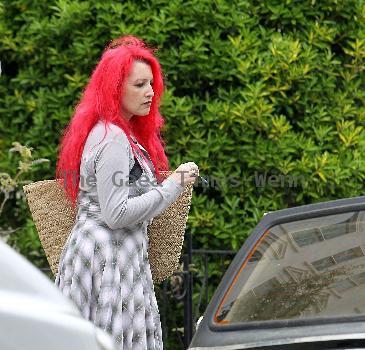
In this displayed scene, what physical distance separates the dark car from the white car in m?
1.37

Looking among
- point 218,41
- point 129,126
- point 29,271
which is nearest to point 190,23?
point 218,41

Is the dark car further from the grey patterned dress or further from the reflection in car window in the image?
the grey patterned dress

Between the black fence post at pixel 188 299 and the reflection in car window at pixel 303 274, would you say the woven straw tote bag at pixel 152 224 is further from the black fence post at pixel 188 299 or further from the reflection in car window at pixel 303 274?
the black fence post at pixel 188 299

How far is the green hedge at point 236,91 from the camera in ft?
24.6

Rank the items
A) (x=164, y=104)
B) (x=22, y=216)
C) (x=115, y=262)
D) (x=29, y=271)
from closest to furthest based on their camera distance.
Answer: (x=29, y=271), (x=115, y=262), (x=164, y=104), (x=22, y=216)

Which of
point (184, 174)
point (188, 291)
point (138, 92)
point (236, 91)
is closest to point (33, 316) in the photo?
point (184, 174)

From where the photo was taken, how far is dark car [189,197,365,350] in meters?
4.07

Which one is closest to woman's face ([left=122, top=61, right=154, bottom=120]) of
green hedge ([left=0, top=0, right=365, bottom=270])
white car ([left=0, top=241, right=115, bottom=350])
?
green hedge ([left=0, top=0, right=365, bottom=270])

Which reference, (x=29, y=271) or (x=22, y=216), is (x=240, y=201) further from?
(x=29, y=271)

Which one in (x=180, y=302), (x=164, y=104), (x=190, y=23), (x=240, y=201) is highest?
(x=190, y=23)

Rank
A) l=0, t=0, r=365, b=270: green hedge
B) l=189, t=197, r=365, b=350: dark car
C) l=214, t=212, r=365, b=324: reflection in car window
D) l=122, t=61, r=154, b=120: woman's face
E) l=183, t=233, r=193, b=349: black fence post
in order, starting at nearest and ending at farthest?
l=189, t=197, r=365, b=350: dark car → l=214, t=212, r=365, b=324: reflection in car window → l=122, t=61, r=154, b=120: woman's face → l=183, t=233, r=193, b=349: black fence post → l=0, t=0, r=365, b=270: green hedge

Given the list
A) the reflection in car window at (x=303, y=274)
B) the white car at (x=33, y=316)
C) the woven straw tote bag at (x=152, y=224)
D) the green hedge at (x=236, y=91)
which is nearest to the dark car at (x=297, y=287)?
the reflection in car window at (x=303, y=274)

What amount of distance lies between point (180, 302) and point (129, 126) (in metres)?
2.45

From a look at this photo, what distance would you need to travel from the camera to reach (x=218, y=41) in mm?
7547
